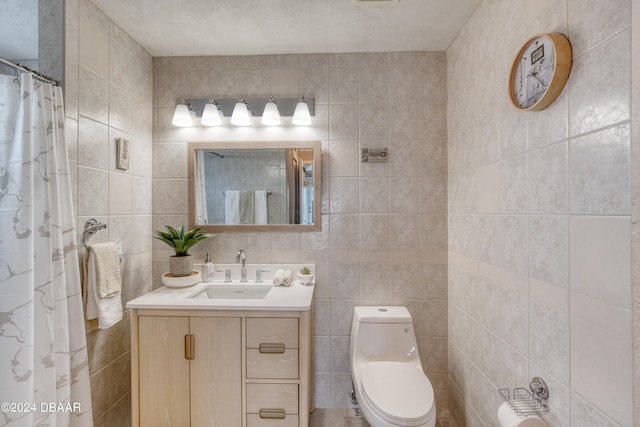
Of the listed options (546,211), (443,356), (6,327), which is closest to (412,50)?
(546,211)

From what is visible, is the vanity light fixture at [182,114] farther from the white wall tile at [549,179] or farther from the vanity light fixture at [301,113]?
the white wall tile at [549,179]

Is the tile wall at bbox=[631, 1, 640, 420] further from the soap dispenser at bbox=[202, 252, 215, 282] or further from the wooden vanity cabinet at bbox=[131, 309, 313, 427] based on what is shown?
the soap dispenser at bbox=[202, 252, 215, 282]

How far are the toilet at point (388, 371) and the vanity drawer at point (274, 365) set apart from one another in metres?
0.37

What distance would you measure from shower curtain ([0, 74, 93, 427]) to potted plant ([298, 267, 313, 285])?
3.65 feet

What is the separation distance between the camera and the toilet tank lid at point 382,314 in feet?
5.86

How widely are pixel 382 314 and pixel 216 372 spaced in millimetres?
979

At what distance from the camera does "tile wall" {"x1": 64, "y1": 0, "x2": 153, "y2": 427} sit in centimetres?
143

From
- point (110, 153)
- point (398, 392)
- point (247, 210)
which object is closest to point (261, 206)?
point (247, 210)

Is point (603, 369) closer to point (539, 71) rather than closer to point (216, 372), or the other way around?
point (539, 71)

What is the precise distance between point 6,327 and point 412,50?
7.94ft

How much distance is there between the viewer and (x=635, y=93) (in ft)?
2.32

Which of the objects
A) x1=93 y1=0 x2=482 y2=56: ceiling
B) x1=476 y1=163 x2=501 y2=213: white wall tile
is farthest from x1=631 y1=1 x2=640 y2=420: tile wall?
x1=93 y1=0 x2=482 y2=56: ceiling

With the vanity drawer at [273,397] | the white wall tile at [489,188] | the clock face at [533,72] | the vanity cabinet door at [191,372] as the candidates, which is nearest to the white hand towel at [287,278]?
the vanity cabinet door at [191,372]

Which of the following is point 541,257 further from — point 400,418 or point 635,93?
point 400,418
